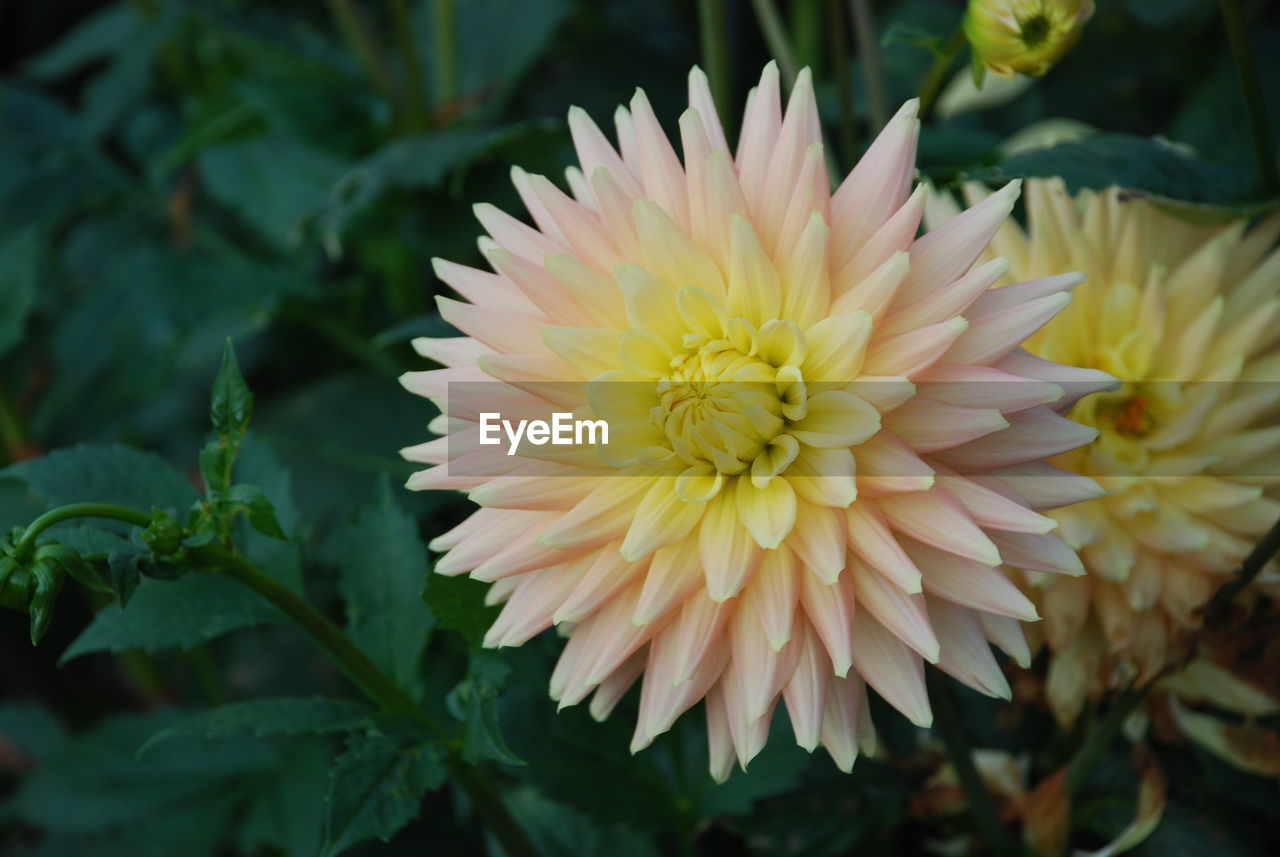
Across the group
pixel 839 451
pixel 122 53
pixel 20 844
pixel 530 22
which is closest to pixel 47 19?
pixel 122 53

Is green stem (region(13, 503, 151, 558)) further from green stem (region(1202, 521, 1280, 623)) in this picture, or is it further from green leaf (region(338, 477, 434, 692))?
green stem (region(1202, 521, 1280, 623))

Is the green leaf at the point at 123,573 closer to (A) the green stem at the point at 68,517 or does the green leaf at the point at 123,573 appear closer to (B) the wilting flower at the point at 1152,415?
(A) the green stem at the point at 68,517

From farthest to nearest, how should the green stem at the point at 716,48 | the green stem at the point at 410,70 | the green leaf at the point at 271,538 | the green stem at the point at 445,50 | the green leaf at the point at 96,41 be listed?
the green leaf at the point at 96,41
the green stem at the point at 445,50
the green stem at the point at 410,70
the green stem at the point at 716,48
the green leaf at the point at 271,538

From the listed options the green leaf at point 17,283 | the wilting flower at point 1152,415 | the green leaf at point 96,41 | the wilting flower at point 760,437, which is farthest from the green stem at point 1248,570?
the green leaf at point 96,41

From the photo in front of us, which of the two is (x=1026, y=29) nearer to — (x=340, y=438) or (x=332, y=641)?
(x=332, y=641)

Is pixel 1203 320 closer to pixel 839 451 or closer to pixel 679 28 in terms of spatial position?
pixel 839 451

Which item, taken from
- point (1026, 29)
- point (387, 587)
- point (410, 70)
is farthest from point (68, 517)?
point (410, 70)
